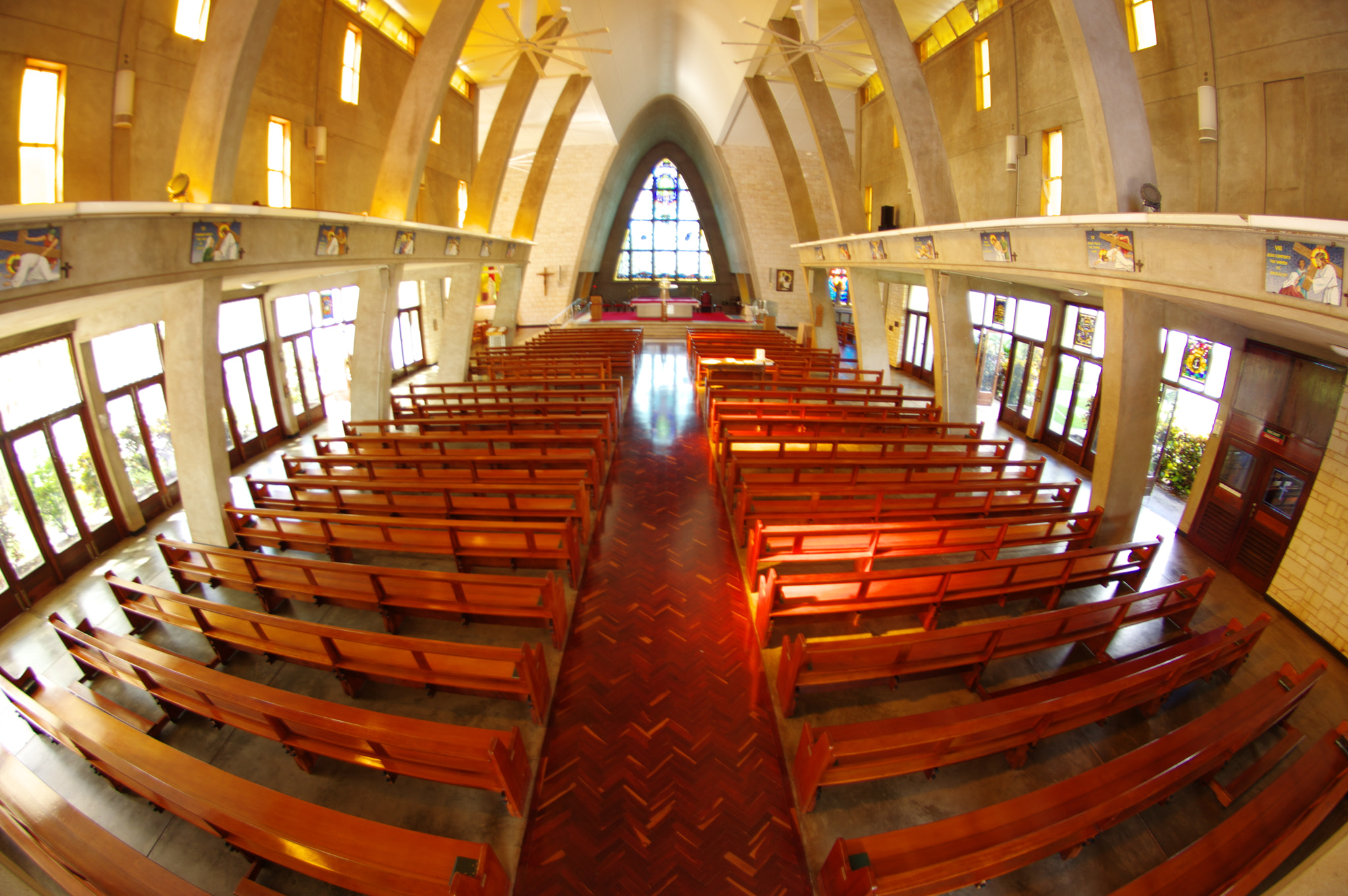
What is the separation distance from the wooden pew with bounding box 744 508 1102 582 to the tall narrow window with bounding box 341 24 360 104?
39.2 feet

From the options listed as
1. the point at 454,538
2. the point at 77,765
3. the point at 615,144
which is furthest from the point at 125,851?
the point at 615,144

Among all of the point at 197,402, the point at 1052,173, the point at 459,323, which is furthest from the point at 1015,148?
the point at 197,402

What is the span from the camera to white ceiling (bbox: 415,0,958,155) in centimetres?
1252

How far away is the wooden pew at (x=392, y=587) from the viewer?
157 inches

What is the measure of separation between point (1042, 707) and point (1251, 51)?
7224 millimetres

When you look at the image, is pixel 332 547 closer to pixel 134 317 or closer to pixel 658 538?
pixel 658 538

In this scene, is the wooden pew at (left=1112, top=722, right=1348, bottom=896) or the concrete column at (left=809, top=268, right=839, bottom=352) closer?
the wooden pew at (left=1112, top=722, right=1348, bottom=896)

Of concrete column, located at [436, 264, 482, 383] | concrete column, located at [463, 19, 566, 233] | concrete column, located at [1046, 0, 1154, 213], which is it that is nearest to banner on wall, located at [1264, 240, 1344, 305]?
concrete column, located at [1046, 0, 1154, 213]

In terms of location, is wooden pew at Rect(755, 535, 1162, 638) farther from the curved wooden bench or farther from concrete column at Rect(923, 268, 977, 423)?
concrete column at Rect(923, 268, 977, 423)

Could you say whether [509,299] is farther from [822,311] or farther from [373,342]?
[822,311]

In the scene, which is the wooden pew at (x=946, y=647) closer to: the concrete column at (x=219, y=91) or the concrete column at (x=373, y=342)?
the concrete column at (x=219, y=91)

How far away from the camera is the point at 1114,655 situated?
445cm

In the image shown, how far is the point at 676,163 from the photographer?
27750 millimetres

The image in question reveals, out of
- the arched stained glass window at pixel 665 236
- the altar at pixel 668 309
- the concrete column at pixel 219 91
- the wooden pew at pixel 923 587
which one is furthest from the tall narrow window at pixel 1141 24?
the arched stained glass window at pixel 665 236
